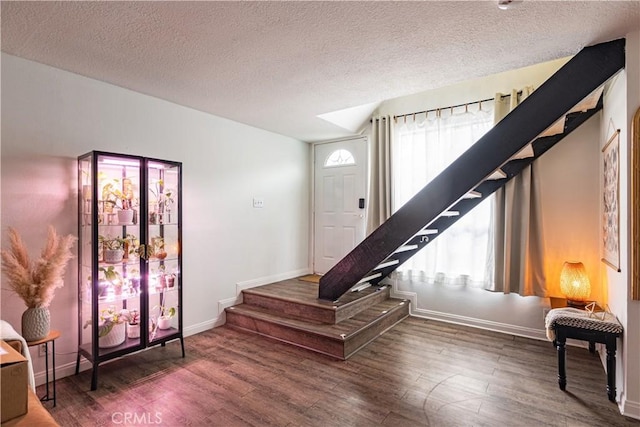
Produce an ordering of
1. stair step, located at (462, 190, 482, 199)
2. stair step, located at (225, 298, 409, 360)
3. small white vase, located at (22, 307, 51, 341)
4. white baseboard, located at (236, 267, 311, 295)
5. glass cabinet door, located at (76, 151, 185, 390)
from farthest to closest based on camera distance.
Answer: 1. white baseboard, located at (236, 267, 311, 295)
2. stair step, located at (462, 190, 482, 199)
3. stair step, located at (225, 298, 409, 360)
4. glass cabinet door, located at (76, 151, 185, 390)
5. small white vase, located at (22, 307, 51, 341)

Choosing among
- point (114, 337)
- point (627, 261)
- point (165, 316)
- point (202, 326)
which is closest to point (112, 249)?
point (114, 337)

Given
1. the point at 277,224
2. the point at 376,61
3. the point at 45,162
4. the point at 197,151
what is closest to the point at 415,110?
the point at 376,61

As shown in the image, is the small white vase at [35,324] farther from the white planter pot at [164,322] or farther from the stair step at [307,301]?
the stair step at [307,301]

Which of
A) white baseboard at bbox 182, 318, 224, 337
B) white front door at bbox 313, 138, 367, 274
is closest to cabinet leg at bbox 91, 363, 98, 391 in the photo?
white baseboard at bbox 182, 318, 224, 337

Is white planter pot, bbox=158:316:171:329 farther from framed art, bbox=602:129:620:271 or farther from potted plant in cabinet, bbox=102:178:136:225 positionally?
framed art, bbox=602:129:620:271

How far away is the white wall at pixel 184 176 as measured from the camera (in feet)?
8.23

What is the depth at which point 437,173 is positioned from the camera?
4.11m

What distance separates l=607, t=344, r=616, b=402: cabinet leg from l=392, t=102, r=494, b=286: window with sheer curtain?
1.43 metres

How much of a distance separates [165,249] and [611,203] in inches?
155

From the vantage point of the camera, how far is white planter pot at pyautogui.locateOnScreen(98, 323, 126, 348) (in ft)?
8.77

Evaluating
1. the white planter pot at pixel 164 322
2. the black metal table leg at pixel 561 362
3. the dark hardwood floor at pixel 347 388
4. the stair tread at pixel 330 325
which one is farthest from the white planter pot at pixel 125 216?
the black metal table leg at pixel 561 362

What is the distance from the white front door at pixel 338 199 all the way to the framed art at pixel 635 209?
310 cm

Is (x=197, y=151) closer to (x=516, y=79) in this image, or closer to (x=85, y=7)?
(x=85, y=7)

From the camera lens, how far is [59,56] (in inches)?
96.5
